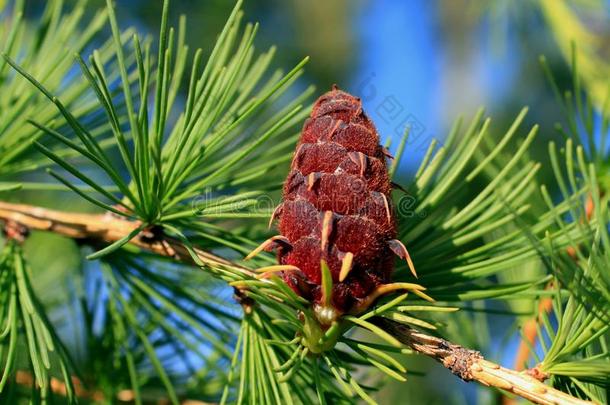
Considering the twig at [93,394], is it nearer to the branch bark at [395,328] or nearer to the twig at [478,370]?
the branch bark at [395,328]

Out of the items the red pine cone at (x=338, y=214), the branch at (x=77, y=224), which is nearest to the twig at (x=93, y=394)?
the branch at (x=77, y=224)

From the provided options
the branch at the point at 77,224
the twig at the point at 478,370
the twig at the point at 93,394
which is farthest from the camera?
the twig at the point at 93,394

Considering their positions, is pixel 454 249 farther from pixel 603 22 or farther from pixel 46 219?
pixel 603 22

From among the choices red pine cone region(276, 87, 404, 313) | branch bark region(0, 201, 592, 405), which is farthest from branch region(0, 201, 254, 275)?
red pine cone region(276, 87, 404, 313)

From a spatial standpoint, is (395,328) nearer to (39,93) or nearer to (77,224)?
(77,224)

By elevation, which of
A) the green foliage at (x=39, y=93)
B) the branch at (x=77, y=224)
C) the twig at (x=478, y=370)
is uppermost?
the green foliage at (x=39, y=93)

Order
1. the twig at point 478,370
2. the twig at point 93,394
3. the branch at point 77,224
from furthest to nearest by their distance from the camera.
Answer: the twig at point 93,394
the branch at point 77,224
the twig at point 478,370
